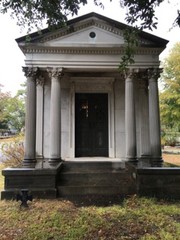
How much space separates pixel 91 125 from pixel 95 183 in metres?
3.52

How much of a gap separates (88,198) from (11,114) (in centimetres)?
4525

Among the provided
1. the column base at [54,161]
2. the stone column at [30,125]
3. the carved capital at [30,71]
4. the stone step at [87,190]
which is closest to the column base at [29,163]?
the stone column at [30,125]

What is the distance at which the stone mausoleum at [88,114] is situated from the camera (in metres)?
7.25

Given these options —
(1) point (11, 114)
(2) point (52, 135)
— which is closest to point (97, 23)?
(2) point (52, 135)

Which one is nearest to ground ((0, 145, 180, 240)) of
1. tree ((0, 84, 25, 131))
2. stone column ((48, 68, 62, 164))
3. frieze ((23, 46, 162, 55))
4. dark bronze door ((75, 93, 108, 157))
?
stone column ((48, 68, 62, 164))

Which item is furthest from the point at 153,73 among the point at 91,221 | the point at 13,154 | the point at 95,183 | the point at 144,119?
the point at 13,154

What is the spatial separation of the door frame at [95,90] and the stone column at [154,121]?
1956 mm

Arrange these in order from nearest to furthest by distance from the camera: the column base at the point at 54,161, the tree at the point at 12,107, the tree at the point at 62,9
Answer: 1. the tree at the point at 62,9
2. the column base at the point at 54,161
3. the tree at the point at 12,107

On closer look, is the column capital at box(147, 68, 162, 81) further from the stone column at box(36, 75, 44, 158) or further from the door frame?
the stone column at box(36, 75, 44, 158)

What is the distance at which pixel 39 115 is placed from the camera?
10219 mm

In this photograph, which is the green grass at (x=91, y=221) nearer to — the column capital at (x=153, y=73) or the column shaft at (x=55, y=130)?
the column shaft at (x=55, y=130)

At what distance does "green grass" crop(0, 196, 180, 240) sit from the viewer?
15.3 ft

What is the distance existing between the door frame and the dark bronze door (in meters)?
0.18

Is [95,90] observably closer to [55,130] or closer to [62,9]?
[55,130]
